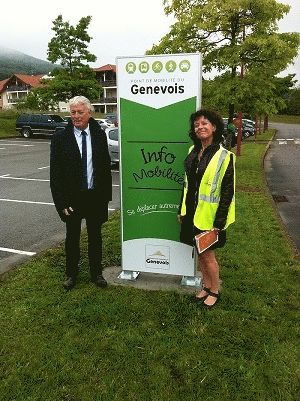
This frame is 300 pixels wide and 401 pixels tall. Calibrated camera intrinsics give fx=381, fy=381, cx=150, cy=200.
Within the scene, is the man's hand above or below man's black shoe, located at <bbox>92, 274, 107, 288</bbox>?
above

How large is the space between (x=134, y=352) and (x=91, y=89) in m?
32.2

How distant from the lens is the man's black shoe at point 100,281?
433cm

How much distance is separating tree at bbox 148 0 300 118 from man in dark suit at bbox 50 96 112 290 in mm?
8688

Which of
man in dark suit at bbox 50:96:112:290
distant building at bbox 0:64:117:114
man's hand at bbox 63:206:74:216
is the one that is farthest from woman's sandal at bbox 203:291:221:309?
distant building at bbox 0:64:117:114

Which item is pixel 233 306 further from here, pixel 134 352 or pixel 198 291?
pixel 134 352

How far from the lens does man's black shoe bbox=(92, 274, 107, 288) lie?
433cm

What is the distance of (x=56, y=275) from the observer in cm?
464

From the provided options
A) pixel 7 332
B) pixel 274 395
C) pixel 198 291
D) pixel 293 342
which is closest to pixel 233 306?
pixel 198 291

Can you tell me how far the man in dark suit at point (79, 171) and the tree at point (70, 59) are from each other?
3021cm

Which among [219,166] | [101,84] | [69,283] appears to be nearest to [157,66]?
[219,166]

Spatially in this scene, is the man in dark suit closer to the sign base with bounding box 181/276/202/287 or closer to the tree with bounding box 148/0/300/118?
the sign base with bounding box 181/276/202/287

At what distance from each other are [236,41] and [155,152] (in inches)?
391

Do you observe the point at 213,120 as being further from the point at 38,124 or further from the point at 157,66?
the point at 38,124

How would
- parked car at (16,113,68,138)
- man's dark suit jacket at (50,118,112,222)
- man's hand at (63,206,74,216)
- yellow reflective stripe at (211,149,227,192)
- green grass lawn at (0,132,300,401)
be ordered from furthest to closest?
parked car at (16,113,68,138), man's hand at (63,206,74,216), man's dark suit jacket at (50,118,112,222), yellow reflective stripe at (211,149,227,192), green grass lawn at (0,132,300,401)
